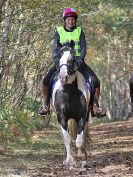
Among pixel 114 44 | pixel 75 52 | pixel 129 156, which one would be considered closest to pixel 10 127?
pixel 129 156

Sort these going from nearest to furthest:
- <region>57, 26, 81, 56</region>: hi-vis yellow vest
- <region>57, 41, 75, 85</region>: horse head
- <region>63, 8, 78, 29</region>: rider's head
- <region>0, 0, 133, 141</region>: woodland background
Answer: <region>57, 41, 75, 85</region>: horse head, <region>63, 8, 78, 29</region>: rider's head, <region>57, 26, 81, 56</region>: hi-vis yellow vest, <region>0, 0, 133, 141</region>: woodland background

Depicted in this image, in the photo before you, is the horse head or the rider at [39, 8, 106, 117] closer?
the horse head

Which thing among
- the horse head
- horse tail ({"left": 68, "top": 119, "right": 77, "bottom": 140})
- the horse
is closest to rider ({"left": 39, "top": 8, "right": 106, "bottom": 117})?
the horse

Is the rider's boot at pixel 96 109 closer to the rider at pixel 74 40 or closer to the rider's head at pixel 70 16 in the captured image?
the rider at pixel 74 40

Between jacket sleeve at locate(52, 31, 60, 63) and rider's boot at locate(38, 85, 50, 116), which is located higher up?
jacket sleeve at locate(52, 31, 60, 63)

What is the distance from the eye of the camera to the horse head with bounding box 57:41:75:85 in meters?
10.3

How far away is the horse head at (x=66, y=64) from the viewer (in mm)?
10258

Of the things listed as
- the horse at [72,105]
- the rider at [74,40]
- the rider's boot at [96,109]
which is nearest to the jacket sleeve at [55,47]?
the rider at [74,40]

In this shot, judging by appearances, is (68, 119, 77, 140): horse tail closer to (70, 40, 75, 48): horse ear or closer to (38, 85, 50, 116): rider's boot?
(38, 85, 50, 116): rider's boot

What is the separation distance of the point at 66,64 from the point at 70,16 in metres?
1.43

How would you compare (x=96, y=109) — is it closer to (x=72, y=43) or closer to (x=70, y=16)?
(x=72, y=43)

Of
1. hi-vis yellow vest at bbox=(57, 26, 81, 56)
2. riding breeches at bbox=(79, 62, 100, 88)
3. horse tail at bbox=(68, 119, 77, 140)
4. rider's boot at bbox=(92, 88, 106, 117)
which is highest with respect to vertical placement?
hi-vis yellow vest at bbox=(57, 26, 81, 56)

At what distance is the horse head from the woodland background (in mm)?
2964

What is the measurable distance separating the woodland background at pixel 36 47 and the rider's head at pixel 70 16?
222 cm
